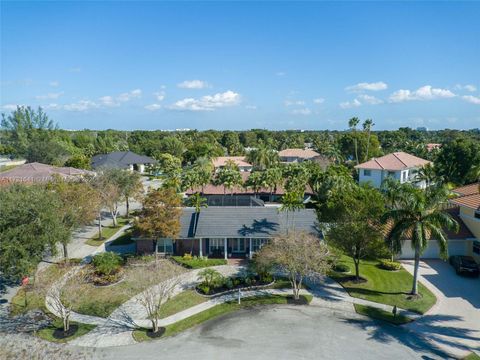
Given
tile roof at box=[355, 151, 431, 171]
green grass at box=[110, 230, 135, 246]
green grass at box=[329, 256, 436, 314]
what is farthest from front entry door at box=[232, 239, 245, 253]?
tile roof at box=[355, 151, 431, 171]

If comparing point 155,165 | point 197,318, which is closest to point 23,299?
point 197,318

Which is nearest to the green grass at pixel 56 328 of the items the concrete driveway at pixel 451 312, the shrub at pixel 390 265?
the concrete driveway at pixel 451 312

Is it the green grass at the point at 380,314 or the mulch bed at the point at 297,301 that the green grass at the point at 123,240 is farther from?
the green grass at the point at 380,314

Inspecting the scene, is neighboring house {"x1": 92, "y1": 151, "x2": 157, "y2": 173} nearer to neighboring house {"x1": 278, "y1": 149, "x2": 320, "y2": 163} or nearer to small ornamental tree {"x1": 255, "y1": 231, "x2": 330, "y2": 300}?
neighboring house {"x1": 278, "y1": 149, "x2": 320, "y2": 163}

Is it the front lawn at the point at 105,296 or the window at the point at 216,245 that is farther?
the window at the point at 216,245

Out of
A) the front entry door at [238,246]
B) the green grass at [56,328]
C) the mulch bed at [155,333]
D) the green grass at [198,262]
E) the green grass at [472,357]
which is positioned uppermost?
the front entry door at [238,246]

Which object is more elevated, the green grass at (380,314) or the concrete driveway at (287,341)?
the green grass at (380,314)

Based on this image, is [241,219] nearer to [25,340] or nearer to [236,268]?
[236,268]
